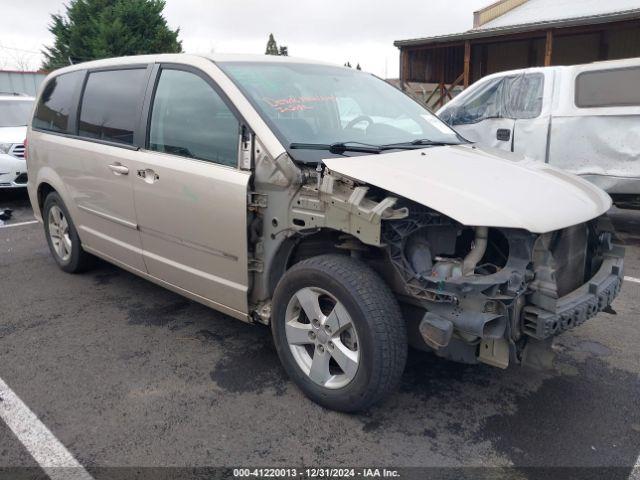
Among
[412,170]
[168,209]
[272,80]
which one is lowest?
[168,209]

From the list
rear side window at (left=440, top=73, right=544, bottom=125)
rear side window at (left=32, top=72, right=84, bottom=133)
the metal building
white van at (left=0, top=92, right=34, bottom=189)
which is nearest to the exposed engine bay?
rear side window at (left=32, top=72, right=84, bottom=133)

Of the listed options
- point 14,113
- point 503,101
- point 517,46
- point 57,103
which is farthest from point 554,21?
point 57,103

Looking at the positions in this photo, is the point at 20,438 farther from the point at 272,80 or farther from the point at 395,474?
the point at 272,80

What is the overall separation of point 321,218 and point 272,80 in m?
1.14

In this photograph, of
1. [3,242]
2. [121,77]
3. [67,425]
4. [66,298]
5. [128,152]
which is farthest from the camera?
[3,242]

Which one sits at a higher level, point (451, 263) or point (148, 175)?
point (148, 175)

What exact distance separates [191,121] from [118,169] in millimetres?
761

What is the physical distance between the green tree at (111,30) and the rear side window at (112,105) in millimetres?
17230

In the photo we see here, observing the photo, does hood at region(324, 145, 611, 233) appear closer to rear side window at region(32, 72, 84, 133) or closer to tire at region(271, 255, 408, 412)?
tire at region(271, 255, 408, 412)

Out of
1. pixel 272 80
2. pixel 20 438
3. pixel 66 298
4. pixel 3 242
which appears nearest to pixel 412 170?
pixel 272 80

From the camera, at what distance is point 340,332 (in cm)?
272

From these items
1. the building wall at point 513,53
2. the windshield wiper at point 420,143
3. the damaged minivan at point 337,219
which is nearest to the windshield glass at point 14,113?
the damaged minivan at point 337,219

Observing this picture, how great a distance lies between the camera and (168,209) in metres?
3.44

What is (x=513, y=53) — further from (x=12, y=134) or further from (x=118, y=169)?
(x=118, y=169)
